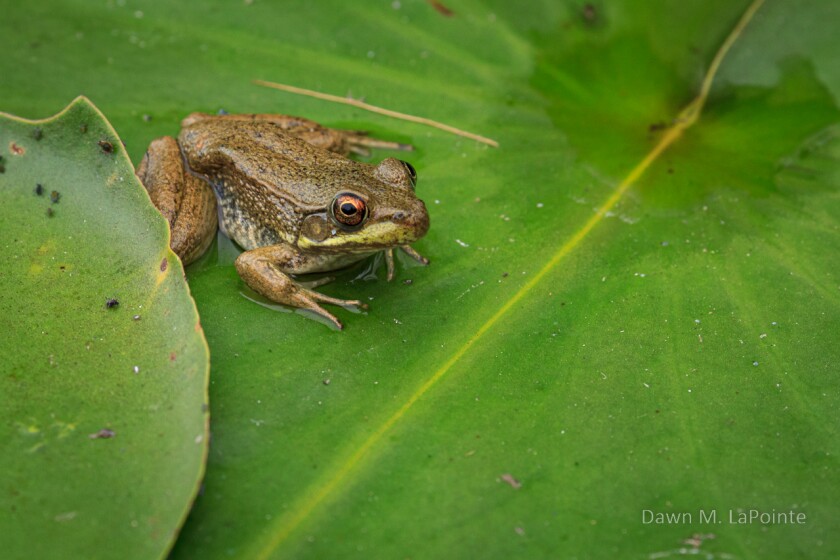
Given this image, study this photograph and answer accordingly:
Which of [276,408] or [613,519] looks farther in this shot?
[276,408]

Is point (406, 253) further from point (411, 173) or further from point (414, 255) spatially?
point (411, 173)

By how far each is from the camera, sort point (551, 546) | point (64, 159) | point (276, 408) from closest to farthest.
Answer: point (551, 546), point (276, 408), point (64, 159)

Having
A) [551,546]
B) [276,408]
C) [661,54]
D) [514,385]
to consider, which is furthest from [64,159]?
[661,54]

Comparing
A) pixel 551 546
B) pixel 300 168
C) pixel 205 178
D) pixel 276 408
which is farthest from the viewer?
pixel 205 178

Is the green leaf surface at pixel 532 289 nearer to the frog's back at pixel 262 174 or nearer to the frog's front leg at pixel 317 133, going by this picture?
the frog's front leg at pixel 317 133

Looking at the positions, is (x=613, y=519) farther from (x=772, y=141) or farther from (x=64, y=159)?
(x=64, y=159)

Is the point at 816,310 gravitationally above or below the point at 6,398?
above
